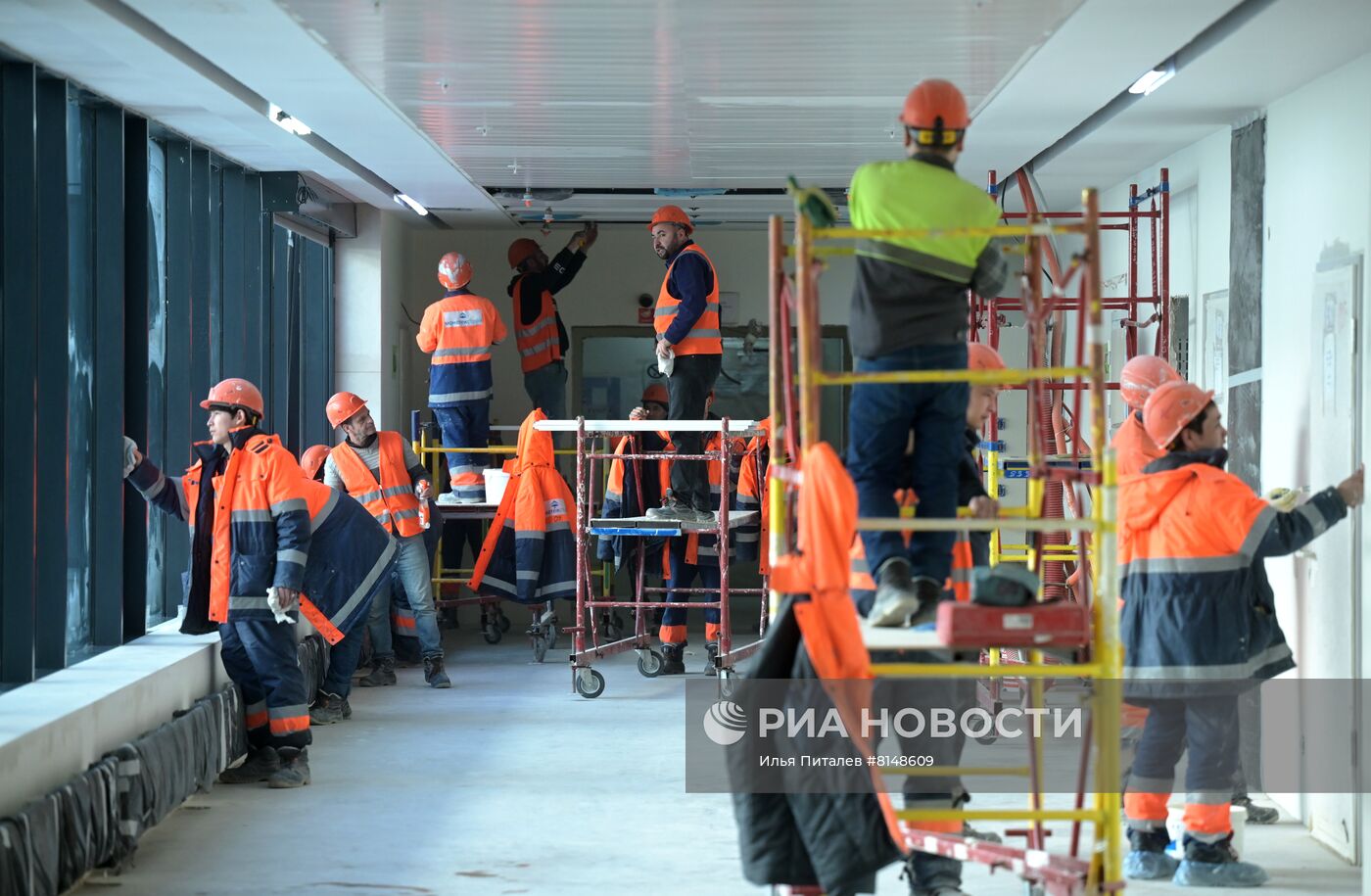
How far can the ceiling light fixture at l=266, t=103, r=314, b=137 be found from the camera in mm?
7802

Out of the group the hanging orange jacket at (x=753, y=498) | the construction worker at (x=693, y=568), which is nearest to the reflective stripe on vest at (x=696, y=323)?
the construction worker at (x=693, y=568)

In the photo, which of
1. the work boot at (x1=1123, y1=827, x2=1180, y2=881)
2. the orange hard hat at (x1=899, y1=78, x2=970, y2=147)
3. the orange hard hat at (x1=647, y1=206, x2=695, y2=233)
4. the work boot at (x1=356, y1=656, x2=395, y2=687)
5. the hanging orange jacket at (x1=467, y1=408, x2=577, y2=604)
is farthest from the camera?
the hanging orange jacket at (x1=467, y1=408, x2=577, y2=604)

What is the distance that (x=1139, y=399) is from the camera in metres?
6.54

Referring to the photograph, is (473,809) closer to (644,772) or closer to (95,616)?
(644,772)

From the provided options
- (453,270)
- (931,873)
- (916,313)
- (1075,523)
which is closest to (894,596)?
(1075,523)

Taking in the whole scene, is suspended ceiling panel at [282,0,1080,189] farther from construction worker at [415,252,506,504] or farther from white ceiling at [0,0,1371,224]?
construction worker at [415,252,506,504]

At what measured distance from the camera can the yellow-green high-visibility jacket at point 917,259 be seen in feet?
13.0

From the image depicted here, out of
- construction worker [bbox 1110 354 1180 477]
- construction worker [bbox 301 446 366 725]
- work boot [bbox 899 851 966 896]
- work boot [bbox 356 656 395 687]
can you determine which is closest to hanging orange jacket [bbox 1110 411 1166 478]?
construction worker [bbox 1110 354 1180 477]

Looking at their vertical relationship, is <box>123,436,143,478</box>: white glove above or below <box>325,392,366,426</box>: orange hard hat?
below

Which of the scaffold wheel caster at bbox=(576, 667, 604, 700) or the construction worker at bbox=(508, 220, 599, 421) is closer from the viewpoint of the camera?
the scaffold wheel caster at bbox=(576, 667, 604, 700)

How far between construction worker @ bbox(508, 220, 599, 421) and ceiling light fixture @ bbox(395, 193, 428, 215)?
760 mm

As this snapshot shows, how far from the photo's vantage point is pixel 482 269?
1331cm

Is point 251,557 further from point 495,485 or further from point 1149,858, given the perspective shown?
point 495,485

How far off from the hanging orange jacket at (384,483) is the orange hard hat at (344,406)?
0.18 meters
